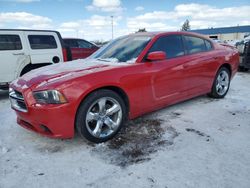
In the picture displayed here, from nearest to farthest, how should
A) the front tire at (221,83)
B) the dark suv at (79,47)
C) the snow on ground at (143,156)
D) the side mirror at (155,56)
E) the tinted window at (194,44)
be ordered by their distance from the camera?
the snow on ground at (143,156) < the side mirror at (155,56) < the tinted window at (194,44) < the front tire at (221,83) < the dark suv at (79,47)

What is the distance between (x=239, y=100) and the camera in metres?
5.22

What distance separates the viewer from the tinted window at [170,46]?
13.0ft

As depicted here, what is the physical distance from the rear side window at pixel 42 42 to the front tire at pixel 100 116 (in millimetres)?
4056

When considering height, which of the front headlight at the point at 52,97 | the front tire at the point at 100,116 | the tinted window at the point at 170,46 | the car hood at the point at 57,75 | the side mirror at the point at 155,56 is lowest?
the front tire at the point at 100,116

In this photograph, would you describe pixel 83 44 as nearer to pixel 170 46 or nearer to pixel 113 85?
pixel 170 46

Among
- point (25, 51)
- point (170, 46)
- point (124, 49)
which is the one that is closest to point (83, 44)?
point (25, 51)

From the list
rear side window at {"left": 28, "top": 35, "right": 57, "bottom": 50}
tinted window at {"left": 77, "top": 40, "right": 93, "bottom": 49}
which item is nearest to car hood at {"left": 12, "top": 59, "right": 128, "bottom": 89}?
rear side window at {"left": 28, "top": 35, "right": 57, "bottom": 50}

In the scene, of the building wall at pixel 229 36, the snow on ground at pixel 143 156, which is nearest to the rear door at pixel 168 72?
the snow on ground at pixel 143 156

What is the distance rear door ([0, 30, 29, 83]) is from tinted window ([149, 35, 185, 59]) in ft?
12.8

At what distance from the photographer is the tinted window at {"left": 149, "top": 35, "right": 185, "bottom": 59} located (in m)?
3.95

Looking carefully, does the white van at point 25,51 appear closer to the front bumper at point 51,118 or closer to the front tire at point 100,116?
the front bumper at point 51,118

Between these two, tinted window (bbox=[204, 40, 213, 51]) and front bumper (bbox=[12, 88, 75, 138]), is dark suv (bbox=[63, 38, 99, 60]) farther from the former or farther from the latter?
front bumper (bbox=[12, 88, 75, 138])

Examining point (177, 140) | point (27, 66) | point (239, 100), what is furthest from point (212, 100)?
point (27, 66)

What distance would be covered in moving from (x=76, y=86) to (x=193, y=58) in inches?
99.1
